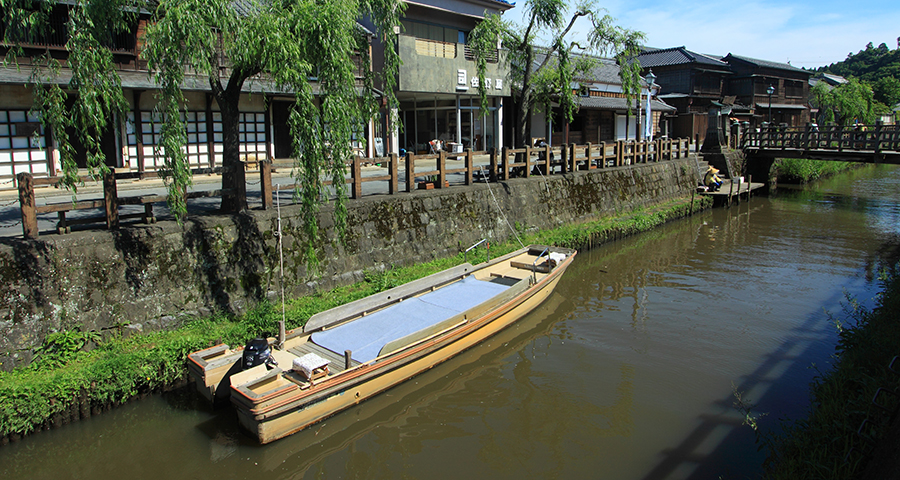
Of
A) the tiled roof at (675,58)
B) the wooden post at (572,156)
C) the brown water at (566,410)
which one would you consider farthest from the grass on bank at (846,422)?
the tiled roof at (675,58)

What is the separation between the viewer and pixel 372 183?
16.1m

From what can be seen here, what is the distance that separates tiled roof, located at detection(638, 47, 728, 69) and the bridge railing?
43.0 ft

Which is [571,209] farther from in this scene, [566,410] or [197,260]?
[197,260]

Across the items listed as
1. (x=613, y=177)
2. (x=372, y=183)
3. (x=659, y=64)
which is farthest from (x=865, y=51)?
(x=372, y=183)

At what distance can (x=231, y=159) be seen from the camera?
1034 cm

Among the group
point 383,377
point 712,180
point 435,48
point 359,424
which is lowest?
point 359,424

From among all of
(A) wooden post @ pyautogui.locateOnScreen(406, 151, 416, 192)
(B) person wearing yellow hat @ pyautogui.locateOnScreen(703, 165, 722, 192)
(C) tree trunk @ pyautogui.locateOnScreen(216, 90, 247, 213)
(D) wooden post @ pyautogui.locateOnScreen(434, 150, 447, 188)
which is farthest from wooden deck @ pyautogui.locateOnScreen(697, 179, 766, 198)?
(C) tree trunk @ pyautogui.locateOnScreen(216, 90, 247, 213)

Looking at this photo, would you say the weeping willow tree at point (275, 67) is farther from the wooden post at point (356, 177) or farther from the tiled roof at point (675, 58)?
the tiled roof at point (675, 58)

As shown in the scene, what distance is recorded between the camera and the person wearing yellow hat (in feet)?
85.4

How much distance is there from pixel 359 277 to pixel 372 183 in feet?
15.8

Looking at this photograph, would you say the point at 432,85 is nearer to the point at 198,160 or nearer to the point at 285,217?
the point at 198,160

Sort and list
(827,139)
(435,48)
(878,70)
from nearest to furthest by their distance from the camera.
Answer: (435,48)
(827,139)
(878,70)

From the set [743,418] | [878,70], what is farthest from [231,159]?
[878,70]

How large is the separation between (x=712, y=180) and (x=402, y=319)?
21030 mm
